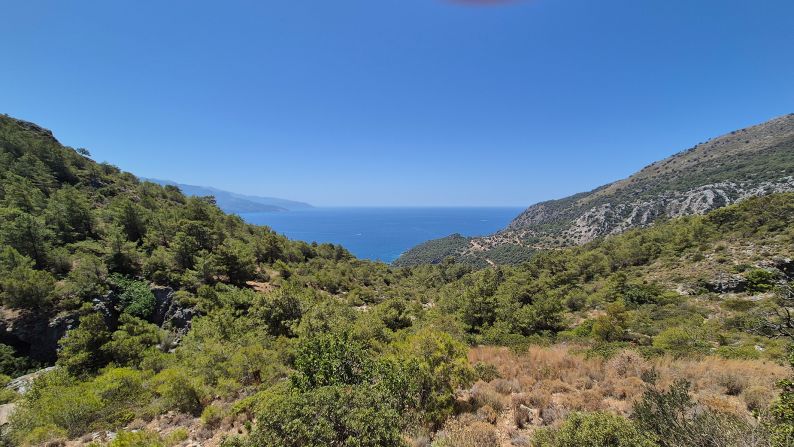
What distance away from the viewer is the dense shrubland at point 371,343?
19.9 ft

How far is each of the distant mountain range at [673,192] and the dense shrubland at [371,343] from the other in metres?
64.5

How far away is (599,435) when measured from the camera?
5.03 meters

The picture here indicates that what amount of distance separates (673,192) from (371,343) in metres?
134

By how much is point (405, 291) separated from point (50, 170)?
5824cm

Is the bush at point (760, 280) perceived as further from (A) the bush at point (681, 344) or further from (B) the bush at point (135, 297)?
(B) the bush at point (135, 297)

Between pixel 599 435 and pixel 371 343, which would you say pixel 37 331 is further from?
pixel 599 435

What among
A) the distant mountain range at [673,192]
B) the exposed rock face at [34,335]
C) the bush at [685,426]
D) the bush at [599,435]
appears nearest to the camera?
the bush at [685,426]

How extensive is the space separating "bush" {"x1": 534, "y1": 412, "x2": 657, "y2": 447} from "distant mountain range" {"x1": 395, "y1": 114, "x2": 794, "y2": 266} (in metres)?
101

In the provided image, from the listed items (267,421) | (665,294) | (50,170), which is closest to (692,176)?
(665,294)

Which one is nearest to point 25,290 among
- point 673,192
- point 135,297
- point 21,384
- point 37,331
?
point 37,331

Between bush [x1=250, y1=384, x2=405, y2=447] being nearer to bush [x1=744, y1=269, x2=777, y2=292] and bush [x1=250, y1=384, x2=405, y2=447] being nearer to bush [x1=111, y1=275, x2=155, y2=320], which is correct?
bush [x1=111, y1=275, x2=155, y2=320]

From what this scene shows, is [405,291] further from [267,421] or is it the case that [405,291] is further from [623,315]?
[267,421]

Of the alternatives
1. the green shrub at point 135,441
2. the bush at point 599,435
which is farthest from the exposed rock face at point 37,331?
the bush at point 599,435

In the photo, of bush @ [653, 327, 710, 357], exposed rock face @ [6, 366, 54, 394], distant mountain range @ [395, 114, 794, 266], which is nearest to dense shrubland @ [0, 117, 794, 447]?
bush @ [653, 327, 710, 357]
